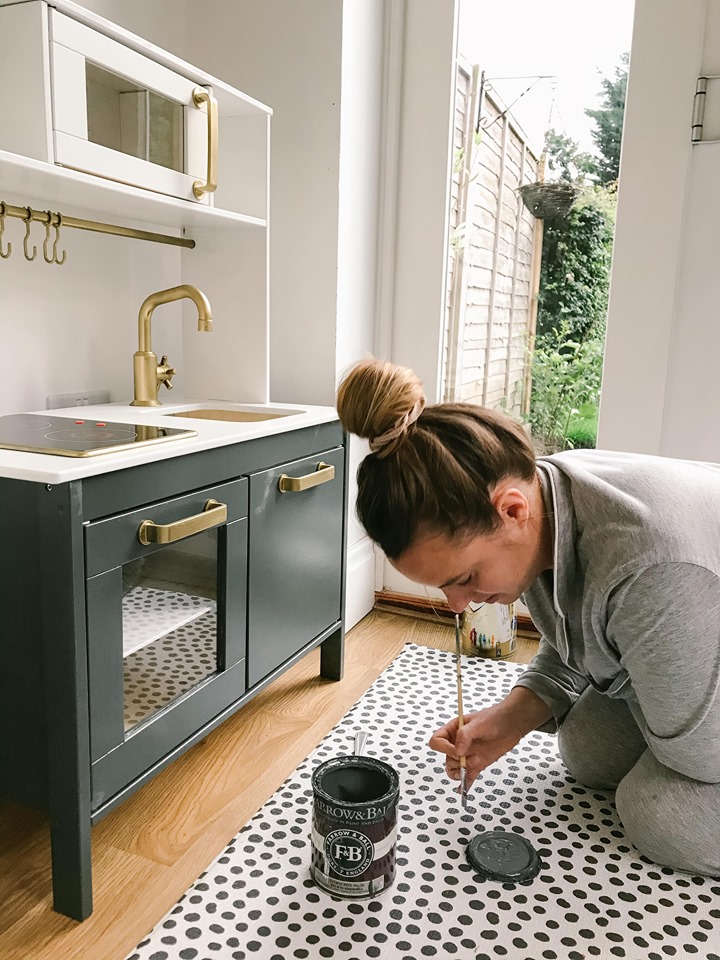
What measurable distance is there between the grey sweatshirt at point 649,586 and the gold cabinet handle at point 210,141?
36.8 inches

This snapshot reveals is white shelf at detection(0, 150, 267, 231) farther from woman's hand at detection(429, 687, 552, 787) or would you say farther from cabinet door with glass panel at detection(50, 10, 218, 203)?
woman's hand at detection(429, 687, 552, 787)

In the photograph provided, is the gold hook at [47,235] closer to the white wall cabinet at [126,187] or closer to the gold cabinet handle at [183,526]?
the white wall cabinet at [126,187]

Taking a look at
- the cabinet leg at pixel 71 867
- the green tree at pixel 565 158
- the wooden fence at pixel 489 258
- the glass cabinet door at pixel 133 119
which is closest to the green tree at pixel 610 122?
the green tree at pixel 565 158

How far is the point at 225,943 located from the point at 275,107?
1.89m

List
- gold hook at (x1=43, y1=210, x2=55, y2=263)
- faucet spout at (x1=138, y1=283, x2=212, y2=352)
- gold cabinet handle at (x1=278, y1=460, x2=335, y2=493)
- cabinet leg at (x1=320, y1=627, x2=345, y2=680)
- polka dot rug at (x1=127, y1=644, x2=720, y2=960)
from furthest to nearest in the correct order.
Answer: cabinet leg at (x1=320, y1=627, x2=345, y2=680)
faucet spout at (x1=138, y1=283, x2=212, y2=352)
gold cabinet handle at (x1=278, y1=460, x2=335, y2=493)
gold hook at (x1=43, y1=210, x2=55, y2=263)
polka dot rug at (x1=127, y1=644, x2=720, y2=960)

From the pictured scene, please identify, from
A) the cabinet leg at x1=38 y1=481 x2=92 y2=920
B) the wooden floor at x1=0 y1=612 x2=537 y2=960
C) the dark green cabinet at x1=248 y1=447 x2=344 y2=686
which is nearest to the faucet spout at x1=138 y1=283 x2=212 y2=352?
the dark green cabinet at x1=248 y1=447 x2=344 y2=686

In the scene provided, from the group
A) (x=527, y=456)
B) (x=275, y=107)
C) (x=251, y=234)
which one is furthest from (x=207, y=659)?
(x=275, y=107)

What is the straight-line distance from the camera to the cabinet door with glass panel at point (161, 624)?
1.20m

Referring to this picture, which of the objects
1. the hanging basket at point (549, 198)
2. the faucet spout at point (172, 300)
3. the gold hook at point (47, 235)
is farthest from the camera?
the hanging basket at point (549, 198)

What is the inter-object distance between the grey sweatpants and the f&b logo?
454mm

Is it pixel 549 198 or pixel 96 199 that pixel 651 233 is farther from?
pixel 96 199

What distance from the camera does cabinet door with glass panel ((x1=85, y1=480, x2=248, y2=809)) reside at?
120 cm

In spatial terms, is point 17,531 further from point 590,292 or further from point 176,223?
point 590,292

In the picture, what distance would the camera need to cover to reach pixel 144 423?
1560 mm
